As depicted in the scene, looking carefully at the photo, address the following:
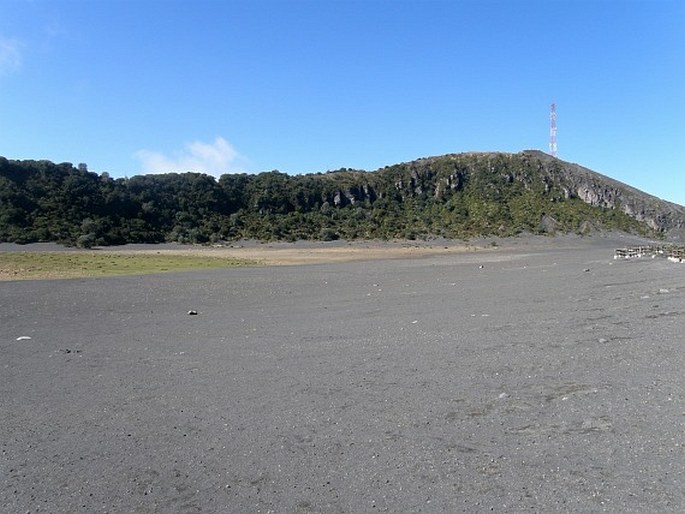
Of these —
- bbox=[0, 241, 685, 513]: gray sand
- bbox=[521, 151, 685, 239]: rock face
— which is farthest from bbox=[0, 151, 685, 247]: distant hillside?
bbox=[0, 241, 685, 513]: gray sand

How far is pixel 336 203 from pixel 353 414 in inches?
3986

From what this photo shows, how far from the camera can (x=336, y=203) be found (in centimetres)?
10662

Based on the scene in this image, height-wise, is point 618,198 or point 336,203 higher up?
point 618,198

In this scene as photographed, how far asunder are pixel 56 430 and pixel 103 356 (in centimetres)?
396

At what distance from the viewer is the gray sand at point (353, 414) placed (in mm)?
4285

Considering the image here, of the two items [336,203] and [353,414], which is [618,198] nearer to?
[336,203]

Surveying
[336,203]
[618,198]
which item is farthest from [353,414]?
[618,198]

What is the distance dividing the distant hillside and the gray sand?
199ft

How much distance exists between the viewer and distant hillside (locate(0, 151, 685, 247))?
3034 inches

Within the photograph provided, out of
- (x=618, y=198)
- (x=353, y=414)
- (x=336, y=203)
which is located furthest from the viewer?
(x=618, y=198)

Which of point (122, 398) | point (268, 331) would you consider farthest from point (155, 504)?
point (268, 331)

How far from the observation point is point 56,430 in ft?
19.4

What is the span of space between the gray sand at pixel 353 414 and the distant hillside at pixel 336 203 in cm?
6070

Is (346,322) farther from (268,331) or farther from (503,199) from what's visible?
(503,199)
